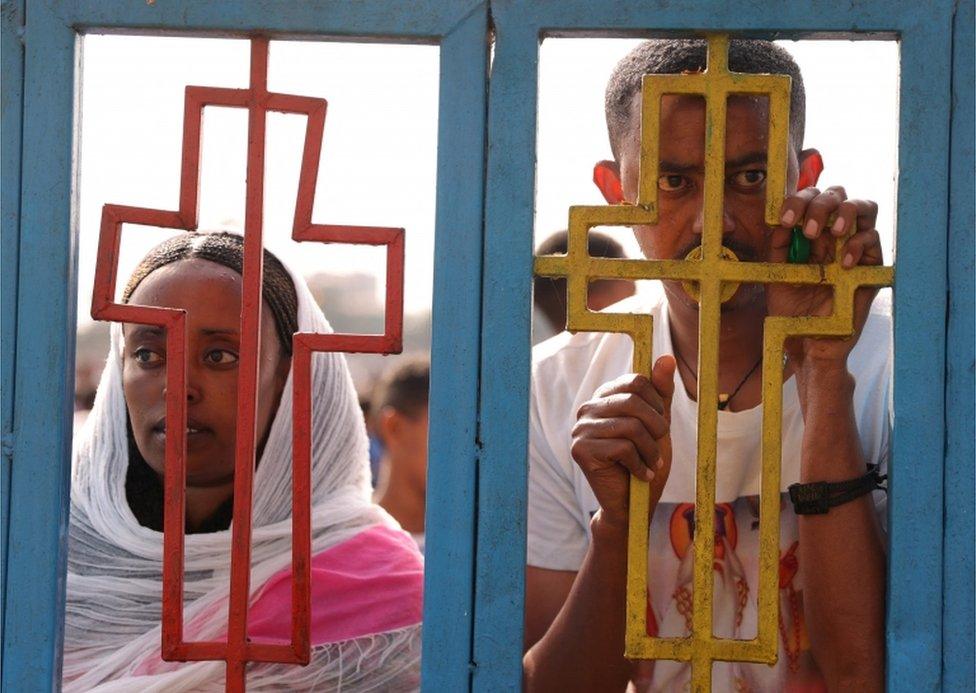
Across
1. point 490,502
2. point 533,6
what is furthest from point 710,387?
point 533,6

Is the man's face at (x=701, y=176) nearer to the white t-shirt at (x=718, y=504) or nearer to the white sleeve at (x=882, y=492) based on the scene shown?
the white t-shirt at (x=718, y=504)

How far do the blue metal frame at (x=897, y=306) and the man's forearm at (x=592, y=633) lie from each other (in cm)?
23

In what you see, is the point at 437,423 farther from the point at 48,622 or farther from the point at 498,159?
the point at 48,622

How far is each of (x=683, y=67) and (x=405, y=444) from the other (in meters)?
2.93

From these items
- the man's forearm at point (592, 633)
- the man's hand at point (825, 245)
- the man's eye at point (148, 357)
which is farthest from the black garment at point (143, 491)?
the man's hand at point (825, 245)

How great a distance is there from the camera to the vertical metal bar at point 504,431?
1.64 metres

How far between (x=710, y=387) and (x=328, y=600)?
1.17m

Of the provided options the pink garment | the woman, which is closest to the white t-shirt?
the pink garment

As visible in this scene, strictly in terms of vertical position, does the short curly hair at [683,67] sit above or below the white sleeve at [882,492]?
above

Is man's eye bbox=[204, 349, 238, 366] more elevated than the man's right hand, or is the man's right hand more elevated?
man's eye bbox=[204, 349, 238, 366]

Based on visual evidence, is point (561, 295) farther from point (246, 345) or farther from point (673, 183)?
point (246, 345)

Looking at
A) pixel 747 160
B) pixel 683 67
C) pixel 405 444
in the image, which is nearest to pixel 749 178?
pixel 747 160

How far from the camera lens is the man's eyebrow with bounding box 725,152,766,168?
6.75ft

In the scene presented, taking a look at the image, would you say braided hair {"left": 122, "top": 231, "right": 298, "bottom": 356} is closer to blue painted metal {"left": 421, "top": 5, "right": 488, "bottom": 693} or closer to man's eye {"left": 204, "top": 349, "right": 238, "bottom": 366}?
man's eye {"left": 204, "top": 349, "right": 238, "bottom": 366}
